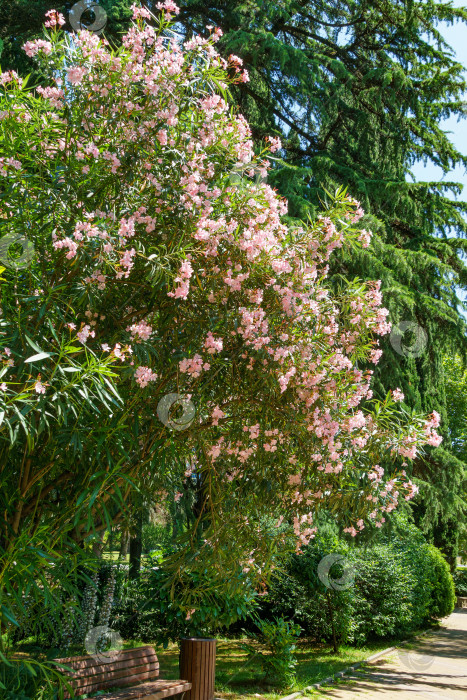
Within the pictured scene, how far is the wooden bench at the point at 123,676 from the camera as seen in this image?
4.85m

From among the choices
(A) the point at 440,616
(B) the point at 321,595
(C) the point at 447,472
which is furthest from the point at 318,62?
(A) the point at 440,616

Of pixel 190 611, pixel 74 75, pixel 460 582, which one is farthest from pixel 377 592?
pixel 460 582

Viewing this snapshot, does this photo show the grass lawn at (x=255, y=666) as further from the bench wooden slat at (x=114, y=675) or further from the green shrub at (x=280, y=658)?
the bench wooden slat at (x=114, y=675)

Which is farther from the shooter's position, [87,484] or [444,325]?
[444,325]

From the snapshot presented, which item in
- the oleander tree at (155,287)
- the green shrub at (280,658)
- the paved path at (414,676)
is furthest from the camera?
the paved path at (414,676)

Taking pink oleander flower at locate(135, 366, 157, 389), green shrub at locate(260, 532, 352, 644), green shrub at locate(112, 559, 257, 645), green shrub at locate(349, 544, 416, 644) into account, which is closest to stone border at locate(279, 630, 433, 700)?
green shrub at locate(349, 544, 416, 644)

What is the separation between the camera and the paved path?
743 cm

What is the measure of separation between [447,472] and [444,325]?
257cm

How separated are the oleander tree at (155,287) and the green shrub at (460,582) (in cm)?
1982

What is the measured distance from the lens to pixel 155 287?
3.44 m

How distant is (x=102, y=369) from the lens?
2863mm

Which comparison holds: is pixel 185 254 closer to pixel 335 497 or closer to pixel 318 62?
pixel 335 497

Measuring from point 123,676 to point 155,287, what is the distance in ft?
11.8

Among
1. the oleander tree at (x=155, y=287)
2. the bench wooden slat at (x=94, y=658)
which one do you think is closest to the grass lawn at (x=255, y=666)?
the bench wooden slat at (x=94, y=658)
